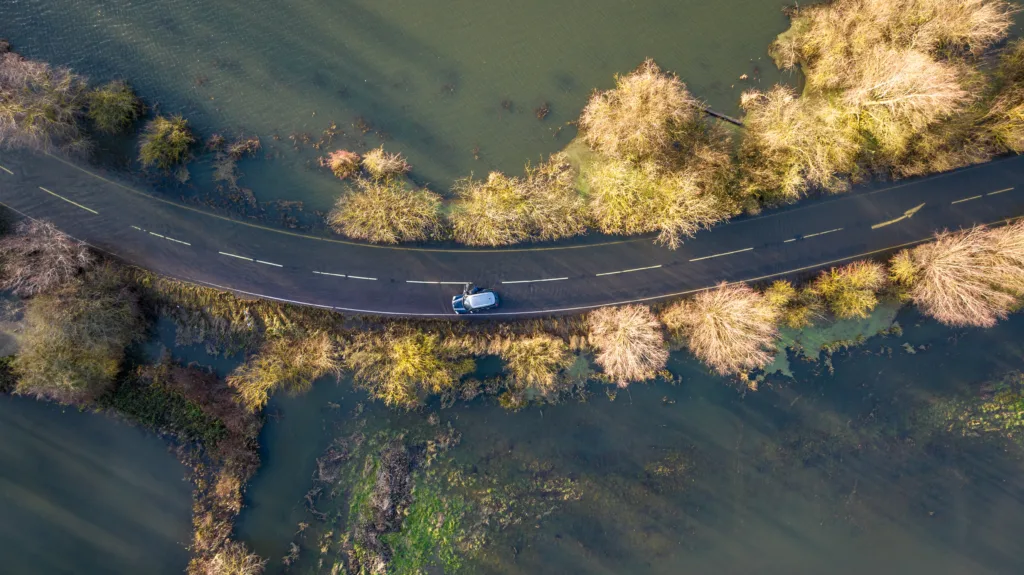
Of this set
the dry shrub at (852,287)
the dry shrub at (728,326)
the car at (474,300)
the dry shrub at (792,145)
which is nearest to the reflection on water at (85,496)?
the car at (474,300)

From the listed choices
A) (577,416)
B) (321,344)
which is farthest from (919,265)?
(321,344)

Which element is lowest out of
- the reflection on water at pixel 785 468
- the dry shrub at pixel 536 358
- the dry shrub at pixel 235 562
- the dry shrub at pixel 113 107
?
the dry shrub at pixel 235 562

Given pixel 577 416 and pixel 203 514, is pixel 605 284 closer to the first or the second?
pixel 577 416

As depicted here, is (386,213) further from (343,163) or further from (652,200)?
(652,200)

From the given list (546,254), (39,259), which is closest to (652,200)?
(546,254)

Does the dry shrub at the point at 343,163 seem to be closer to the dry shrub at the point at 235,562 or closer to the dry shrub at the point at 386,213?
the dry shrub at the point at 386,213

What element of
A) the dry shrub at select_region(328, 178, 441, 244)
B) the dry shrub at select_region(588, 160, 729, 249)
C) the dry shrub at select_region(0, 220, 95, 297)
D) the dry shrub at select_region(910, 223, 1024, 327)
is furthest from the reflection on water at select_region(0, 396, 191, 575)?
the dry shrub at select_region(910, 223, 1024, 327)
